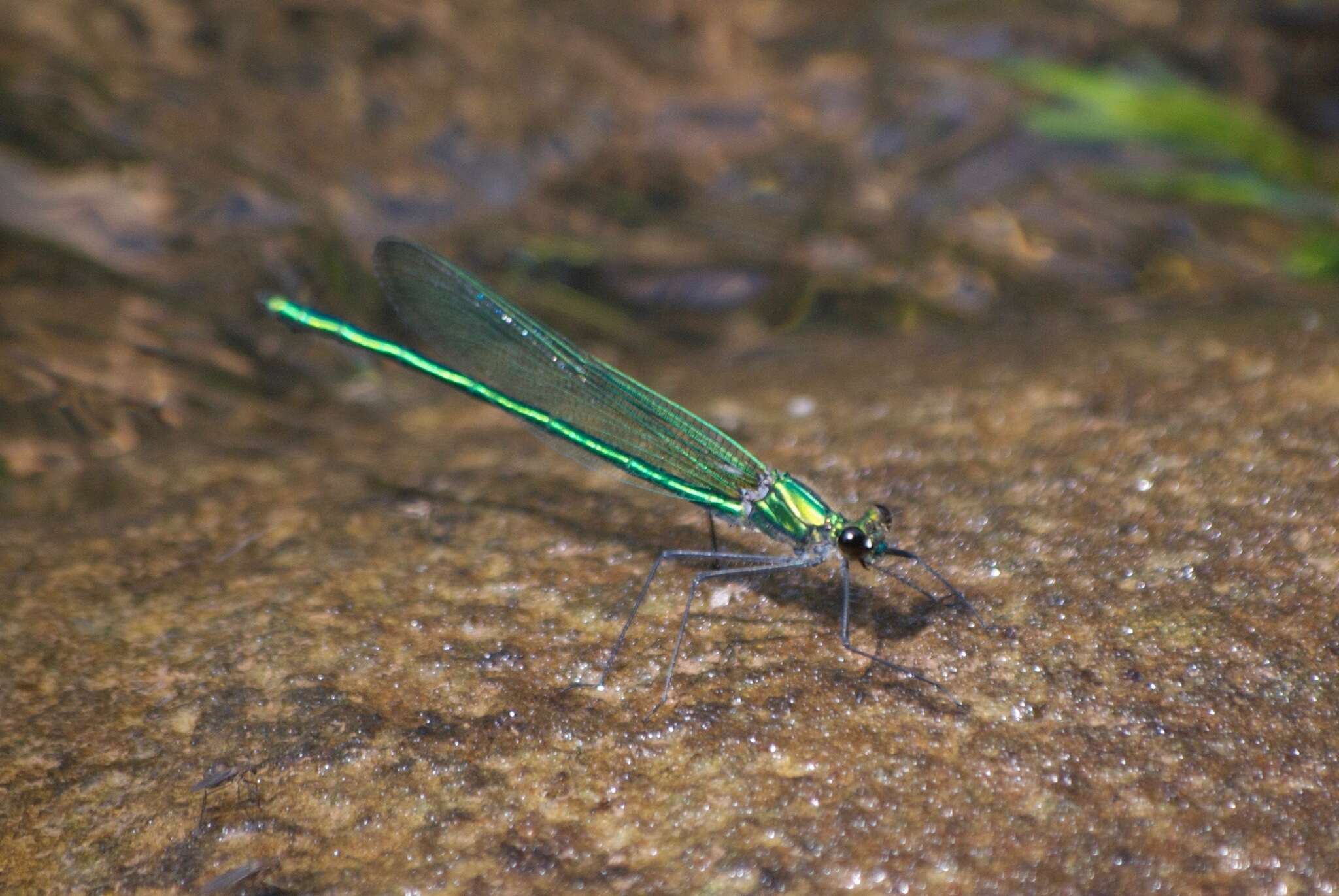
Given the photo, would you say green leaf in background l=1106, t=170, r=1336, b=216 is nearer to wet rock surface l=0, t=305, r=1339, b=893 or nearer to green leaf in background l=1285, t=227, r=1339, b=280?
green leaf in background l=1285, t=227, r=1339, b=280

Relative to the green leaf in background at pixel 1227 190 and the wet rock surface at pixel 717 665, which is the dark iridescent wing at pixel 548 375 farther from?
the green leaf in background at pixel 1227 190

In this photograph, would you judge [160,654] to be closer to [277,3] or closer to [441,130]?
[441,130]

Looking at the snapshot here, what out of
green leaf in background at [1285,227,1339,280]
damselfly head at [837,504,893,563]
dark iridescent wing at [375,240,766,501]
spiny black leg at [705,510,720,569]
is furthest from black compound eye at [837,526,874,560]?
green leaf in background at [1285,227,1339,280]

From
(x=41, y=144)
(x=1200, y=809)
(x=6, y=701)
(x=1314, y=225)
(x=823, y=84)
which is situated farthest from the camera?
(x=823, y=84)

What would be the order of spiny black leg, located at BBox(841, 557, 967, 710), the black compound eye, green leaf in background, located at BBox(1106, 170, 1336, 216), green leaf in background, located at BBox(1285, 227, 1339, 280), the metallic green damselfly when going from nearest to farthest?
spiny black leg, located at BBox(841, 557, 967, 710)
the black compound eye
the metallic green damselfly
green leaf in background, located at BBox(1285, 227, 1339, 280)
green leaf in background, located at BBox(1106, 170, 1336, 216)

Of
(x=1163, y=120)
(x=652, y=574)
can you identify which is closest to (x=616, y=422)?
(x=652, y=574)

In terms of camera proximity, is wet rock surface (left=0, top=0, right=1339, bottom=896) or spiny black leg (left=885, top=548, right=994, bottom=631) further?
spiny black leg (left=885, top=548, right=994, bottom=631)

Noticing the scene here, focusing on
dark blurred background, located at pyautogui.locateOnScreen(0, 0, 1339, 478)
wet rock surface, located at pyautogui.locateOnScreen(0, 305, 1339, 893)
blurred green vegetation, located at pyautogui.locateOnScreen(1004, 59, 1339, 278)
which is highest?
blurred green vegetation, located at pyautogui.locateOnScreen(1004, 59, 1339, 278)

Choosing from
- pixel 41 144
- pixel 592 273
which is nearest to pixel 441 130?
pixel 592 273
